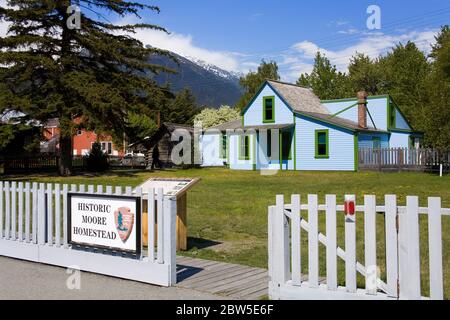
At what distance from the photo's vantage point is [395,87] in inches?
2879

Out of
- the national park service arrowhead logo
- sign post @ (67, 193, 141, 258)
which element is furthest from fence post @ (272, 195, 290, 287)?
the national park service arrowhead logo

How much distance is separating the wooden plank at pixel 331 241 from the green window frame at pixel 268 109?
109ft

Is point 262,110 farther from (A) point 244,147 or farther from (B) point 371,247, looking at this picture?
(B) point 371,247

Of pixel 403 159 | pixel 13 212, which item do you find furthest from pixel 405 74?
pixel 13 212

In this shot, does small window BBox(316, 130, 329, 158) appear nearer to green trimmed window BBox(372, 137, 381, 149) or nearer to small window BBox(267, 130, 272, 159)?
small window BBox(267, 130, 272, 159)

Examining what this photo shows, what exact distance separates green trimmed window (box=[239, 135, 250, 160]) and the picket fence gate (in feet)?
101

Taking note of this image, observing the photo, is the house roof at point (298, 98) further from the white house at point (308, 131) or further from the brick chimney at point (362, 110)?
the brick chimney at point (362, 110)

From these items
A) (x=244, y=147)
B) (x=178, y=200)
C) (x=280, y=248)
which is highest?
(x=244, y=147)

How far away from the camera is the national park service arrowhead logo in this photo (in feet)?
23.8

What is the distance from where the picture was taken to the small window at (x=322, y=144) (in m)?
35.6

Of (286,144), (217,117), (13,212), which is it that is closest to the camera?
(13,212)

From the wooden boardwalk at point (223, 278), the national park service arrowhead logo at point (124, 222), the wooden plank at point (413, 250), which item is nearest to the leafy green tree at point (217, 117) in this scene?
the wooden boardwalk at point (223, 278)

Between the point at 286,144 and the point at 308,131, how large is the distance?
2057 mm

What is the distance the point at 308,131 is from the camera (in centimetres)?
3650
